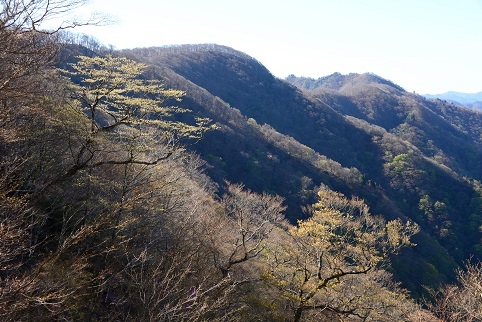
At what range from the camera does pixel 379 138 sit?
116 metres

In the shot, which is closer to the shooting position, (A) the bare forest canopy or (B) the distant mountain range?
(A) the bare forest canopy

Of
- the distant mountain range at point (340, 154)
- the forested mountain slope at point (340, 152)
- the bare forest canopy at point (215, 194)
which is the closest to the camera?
the bare forest canopy at point (215, 194)

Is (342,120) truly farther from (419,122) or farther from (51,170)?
(51,170)

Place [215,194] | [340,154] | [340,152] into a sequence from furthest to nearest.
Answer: [340,152], [340,154], [215,194]

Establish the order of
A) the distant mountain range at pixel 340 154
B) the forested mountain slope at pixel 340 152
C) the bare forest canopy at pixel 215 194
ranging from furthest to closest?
1. the forested mountain slope at pixel 340 152
2. the distant mountain range at pixel 340 154
3. the bare forest canopy at pixel 215 194

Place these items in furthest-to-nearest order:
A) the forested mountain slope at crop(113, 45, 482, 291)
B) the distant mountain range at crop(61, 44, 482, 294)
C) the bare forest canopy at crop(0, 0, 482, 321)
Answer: the forested mountain slope at crop(113, 45, 482, 291) → the distant mountain range at crop(61, 44, 482, 294) → the bare forest canopy at crop(0, 0, 482, 321)

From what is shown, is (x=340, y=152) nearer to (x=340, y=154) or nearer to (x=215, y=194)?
(x=340, y=154)

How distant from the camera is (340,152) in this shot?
4382 inches

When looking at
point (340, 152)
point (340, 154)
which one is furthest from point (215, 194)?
point (340, 152)

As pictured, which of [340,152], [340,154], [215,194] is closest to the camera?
[215,194]

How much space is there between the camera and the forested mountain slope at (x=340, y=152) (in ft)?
224

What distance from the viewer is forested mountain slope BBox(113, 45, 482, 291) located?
6838cm

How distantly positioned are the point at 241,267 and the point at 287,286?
2.05 metres

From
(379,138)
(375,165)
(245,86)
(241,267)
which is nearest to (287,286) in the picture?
(241,267)
